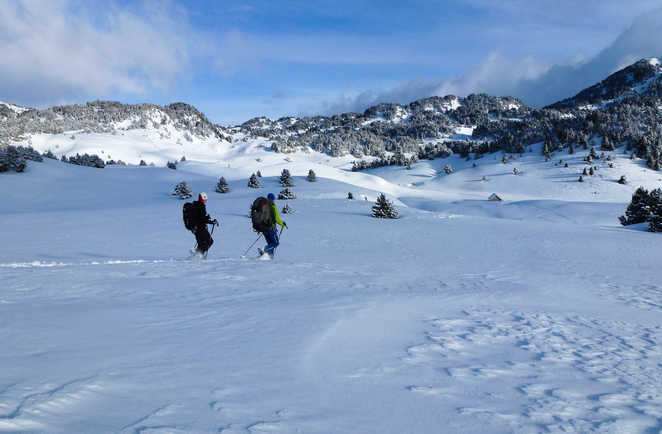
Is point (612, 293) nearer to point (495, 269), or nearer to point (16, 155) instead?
point (495, 269)

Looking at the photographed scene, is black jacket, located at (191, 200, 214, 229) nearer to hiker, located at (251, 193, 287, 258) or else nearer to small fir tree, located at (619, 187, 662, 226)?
hiker, located at (251, 193, 287, 258)

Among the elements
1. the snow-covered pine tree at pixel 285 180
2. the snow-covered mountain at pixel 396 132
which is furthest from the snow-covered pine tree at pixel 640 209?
the snow-covered mountain at pixel 396 132

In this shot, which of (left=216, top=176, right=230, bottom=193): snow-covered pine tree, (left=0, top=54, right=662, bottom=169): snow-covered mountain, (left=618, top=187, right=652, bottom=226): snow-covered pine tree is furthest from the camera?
(left=0, top=54, right=662, bottom=169): snow-covered mountain

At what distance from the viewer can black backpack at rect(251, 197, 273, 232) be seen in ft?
33.7

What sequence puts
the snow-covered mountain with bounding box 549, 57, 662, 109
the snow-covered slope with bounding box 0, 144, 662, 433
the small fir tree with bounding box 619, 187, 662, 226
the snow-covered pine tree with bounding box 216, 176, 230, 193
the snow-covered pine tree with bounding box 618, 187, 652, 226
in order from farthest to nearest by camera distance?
the snow-covered mountain with bounding box 549, 57, 662, 109 < the snow-covered pine tree with bounding box 216, 176, 230, 193 < the snow-covered pine tree with bounding box 618, 187, 652, 226 < the small fir tree with bounding box 619, 187, 662, 226 < the snow-covered slope with bounding box 0, 144, 662, 433

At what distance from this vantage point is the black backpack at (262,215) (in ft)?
33.7

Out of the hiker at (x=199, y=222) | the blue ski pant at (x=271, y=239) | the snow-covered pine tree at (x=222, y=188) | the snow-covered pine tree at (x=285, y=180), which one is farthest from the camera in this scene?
the snow-covered pine tree at (x=285, y=180)

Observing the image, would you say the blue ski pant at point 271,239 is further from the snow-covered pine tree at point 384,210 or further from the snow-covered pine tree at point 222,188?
the snow-covered pine tree at point 222,188

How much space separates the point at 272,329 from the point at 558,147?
73.0m

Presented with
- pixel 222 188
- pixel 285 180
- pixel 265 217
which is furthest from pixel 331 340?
pixel 285 180

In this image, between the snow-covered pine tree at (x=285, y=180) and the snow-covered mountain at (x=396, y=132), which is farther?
the snow-covered mountain at (x=396, y=132)

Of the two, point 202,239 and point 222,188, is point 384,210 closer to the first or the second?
point 202,239

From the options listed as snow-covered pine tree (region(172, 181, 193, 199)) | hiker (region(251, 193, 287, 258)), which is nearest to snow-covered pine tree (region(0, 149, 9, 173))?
snow-covered pine tree (region(172, 181, 193, 199))

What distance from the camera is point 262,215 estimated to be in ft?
33.8
